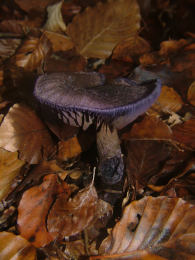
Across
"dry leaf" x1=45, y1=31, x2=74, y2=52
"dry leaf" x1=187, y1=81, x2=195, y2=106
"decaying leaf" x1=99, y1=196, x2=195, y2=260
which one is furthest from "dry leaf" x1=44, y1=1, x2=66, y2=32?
"decaying leaf" x1=99, y1=196, x2=195, y2=260

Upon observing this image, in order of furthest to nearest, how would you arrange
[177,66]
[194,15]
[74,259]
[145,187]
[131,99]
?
1. [194,15]
2. [177,66]
3. [145,187]
4. [74,259]
5. [131,99]

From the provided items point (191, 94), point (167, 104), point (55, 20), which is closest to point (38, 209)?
point (167, 104)

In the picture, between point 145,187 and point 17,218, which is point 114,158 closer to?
point 145,187

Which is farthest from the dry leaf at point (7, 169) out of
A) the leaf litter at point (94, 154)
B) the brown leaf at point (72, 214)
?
the brown leaf at point (72, 214)

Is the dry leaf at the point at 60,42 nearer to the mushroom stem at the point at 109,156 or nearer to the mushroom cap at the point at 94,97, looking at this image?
the mushroom cap at the point at 94,97

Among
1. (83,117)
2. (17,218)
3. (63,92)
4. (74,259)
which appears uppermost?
(63,92)

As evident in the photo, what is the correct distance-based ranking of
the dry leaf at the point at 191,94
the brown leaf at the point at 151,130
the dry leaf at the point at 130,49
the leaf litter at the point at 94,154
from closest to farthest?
the leaf litter at the point at 94,154 → the brown leaf at the point at 151,130 → the dry leaf at the point at 191,94 → the dry leaf at the point at 130,49

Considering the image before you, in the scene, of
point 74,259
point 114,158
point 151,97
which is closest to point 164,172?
point 114,158
